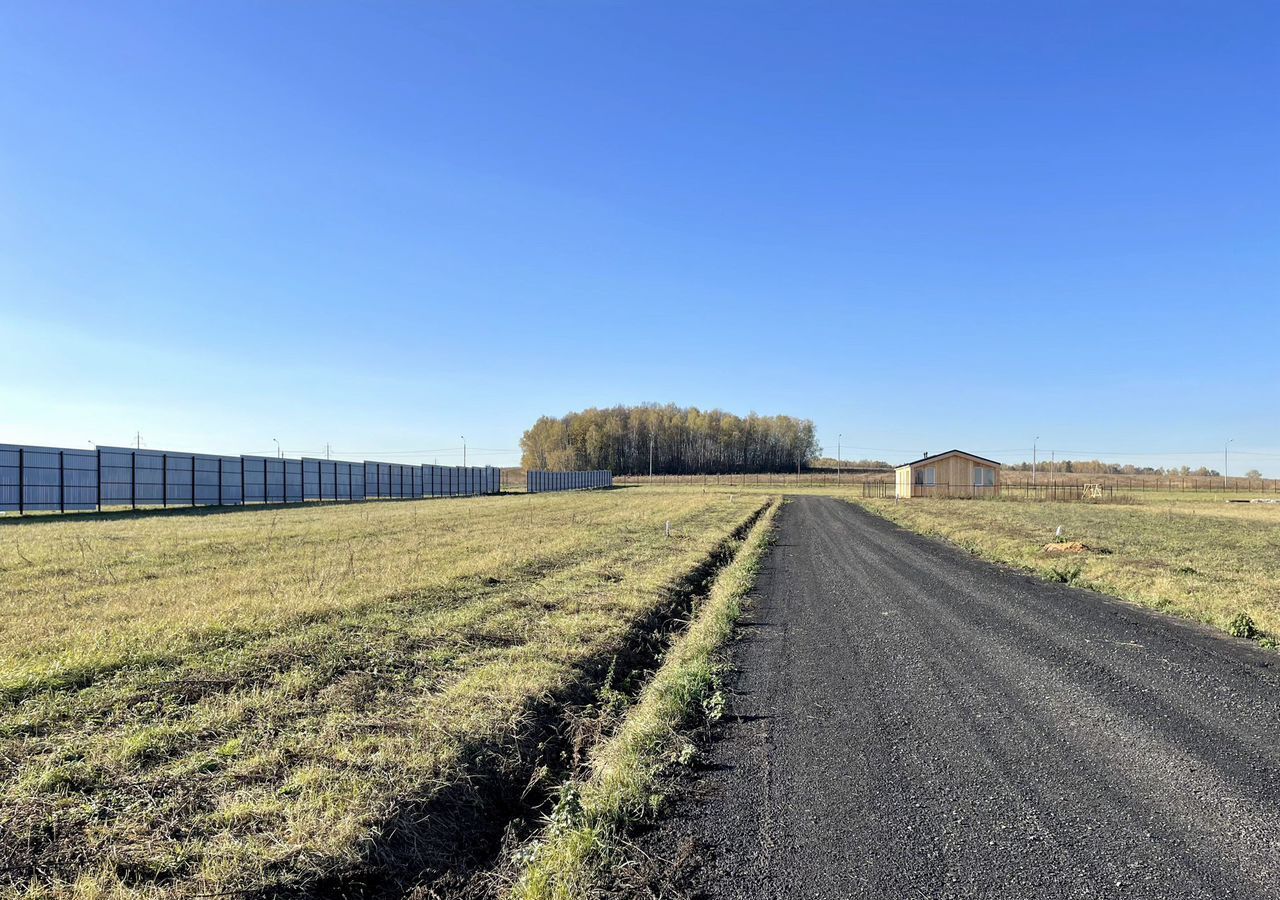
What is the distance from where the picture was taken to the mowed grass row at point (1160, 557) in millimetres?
11164

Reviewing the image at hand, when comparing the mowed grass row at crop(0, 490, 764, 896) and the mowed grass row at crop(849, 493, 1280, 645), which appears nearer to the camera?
the mowed grass row at crop(0, 490, 764, 896)

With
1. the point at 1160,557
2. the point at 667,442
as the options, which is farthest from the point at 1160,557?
the point at 667,442

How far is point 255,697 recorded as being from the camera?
5879mm

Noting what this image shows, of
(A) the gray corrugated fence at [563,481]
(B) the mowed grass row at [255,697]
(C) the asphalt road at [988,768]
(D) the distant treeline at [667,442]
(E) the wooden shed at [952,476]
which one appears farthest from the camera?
(D) the distant treeline at [667,442]

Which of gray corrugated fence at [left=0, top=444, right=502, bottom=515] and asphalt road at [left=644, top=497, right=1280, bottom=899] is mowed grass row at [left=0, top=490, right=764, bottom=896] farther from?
gray corrugated fence at [left=0, top=444, right=502, bottom=515]

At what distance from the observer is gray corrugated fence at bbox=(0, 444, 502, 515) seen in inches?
1144

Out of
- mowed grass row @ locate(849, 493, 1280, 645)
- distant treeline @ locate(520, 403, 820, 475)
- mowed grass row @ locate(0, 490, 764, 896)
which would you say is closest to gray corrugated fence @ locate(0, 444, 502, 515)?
mowed grass row @ locate(0, 490, 764, 896)

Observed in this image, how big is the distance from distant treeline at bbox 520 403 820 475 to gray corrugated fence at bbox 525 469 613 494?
41328mm

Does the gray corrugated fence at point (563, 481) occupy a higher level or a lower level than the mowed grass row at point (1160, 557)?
higher

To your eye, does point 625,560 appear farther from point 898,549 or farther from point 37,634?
point 37,634

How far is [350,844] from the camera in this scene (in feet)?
12.5

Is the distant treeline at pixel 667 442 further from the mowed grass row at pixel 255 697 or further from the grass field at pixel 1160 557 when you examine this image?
the mowed grass row at pixel 255 697

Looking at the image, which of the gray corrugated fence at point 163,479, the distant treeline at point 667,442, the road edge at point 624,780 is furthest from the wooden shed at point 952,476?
the distant treeline at point 667,442

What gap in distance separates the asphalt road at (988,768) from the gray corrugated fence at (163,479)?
32897mm
